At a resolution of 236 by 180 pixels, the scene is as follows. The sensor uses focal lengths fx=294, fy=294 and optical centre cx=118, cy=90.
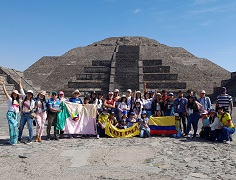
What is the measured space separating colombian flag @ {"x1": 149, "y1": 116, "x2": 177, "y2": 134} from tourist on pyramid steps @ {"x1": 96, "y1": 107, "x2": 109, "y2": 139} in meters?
1.47

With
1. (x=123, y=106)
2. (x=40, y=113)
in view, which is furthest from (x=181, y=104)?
(x=40, y=113)

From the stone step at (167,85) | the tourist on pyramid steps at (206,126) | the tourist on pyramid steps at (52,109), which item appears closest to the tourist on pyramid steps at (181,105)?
the tourist on pyramid steps at (206,126)

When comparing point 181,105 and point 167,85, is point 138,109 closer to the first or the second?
point 181,105

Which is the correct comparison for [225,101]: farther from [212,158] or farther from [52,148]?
[52,148]

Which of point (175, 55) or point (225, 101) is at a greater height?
point (175, 55)

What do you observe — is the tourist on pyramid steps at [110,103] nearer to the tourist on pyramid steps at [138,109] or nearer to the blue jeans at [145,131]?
the tourist on pyramid steps at [138,109]

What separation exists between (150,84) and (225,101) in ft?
61.9

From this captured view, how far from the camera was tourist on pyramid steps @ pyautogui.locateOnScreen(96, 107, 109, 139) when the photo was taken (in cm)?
936

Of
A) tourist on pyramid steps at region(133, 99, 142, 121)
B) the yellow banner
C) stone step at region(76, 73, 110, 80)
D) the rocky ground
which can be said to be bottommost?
the rocky ground

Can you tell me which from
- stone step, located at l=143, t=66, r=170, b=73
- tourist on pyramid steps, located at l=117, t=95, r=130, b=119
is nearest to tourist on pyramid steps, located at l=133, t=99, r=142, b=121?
tourist on pyramid steps, located at l=117, t=95, r=130, b=119

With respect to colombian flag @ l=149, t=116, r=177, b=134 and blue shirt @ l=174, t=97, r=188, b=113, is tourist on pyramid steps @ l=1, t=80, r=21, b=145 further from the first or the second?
blue shirt @ l=174, t=97, r=188, b=113

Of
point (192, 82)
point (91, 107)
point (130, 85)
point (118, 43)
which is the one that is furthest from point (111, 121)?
point (118, 43)

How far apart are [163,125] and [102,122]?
1.98 metres

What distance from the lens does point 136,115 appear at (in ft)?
31.7
